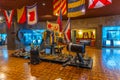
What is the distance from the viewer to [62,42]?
28.9 ft

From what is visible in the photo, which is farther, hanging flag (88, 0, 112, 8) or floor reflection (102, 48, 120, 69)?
floor reflection (102, 48, 120, 69)

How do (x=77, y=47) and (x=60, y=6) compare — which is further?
(x=60, y=6)

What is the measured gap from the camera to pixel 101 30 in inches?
481

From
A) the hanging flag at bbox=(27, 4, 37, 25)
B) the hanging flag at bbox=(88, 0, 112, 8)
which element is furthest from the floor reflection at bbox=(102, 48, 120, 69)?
the hanging flag at bbox=(27, 4, 37, 25)

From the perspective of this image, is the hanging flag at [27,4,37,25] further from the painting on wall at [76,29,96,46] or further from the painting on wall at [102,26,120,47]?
the painting on wall at [102,26,120,47]

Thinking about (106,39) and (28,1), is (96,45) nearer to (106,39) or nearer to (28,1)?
(106,39)

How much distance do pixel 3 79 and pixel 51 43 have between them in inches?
151

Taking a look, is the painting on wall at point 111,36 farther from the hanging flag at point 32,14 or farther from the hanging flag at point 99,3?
the hanging flag at point 99,3

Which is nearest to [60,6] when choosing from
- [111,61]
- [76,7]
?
[76,7]

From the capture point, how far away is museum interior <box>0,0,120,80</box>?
4789 millimetres

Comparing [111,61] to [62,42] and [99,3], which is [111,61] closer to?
[62,42]

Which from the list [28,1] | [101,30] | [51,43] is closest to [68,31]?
[51,43]

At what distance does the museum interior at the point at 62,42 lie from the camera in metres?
4.79

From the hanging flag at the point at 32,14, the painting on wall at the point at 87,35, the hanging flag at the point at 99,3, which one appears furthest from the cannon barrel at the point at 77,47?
the painting on wall at the point at 87,35
